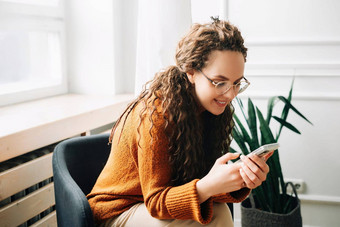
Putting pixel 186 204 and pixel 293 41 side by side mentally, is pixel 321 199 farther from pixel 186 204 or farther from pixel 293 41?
pixel 186 204

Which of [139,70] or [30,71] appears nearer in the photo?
[139,70]

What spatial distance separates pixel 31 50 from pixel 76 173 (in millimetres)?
1166

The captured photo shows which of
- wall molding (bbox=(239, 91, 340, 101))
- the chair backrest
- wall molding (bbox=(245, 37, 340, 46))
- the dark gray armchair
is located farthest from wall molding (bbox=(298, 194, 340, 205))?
the chair backrest

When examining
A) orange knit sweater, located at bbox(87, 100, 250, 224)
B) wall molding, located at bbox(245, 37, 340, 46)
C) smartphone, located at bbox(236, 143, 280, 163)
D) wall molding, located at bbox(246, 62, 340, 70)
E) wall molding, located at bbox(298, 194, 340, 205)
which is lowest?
wall molding, located at bbox(298, 194, 340, 205)

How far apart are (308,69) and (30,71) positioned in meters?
1.64

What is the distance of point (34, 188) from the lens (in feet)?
5.55

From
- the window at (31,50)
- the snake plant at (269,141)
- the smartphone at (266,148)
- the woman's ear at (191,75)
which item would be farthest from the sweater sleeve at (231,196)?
the window at (31,50)

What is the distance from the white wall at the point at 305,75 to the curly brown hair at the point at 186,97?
1.09 meters

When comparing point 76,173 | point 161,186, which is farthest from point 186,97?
point 76,173

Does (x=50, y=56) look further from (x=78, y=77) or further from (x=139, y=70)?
(x=139, y=70)

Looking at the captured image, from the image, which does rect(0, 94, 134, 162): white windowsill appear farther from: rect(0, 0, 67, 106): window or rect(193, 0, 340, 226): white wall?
rect(193, 0, 340, 226): white wall

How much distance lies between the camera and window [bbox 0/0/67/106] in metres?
2.13

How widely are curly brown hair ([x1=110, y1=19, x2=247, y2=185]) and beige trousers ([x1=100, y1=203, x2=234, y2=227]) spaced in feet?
0.41

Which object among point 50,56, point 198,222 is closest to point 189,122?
point 198,222
